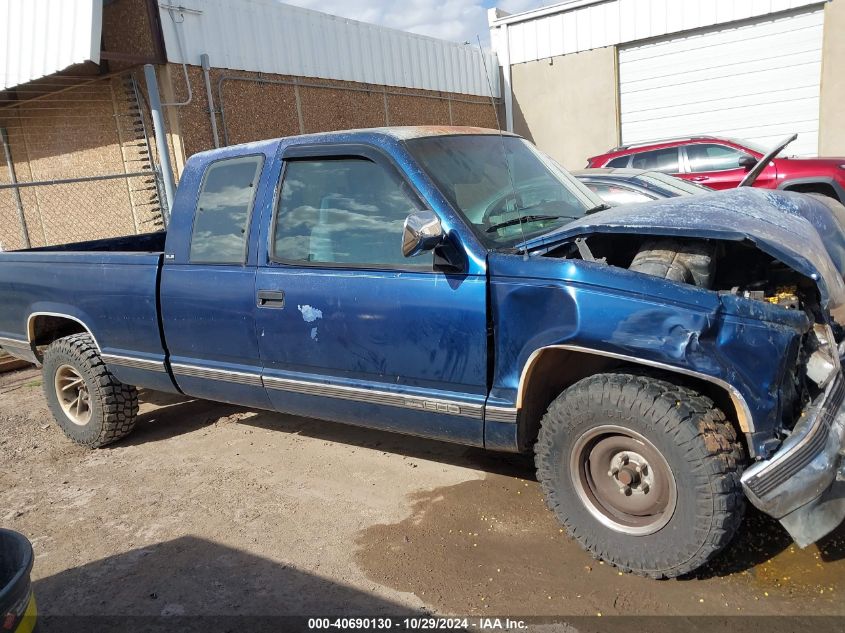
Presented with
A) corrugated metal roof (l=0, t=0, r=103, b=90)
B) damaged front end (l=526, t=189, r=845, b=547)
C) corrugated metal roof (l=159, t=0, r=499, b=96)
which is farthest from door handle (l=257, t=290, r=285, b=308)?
corrugated metal roof (l=0, t=0, r=103, b=90)

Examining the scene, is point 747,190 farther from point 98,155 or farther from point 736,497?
point 98,155

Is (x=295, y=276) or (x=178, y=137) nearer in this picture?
(x=295, y=276)

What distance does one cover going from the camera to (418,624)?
270 cm

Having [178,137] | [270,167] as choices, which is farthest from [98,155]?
[270,167]

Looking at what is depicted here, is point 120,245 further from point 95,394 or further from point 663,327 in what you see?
point 663,327

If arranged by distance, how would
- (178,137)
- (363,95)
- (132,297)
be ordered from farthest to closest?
(363,95), (178,137), (132,297)

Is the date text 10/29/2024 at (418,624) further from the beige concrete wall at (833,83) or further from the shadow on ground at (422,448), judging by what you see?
the beige concrete wall at (833,83)

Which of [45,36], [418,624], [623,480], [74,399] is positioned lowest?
[418,624]

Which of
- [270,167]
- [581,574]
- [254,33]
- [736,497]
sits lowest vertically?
[581,574]

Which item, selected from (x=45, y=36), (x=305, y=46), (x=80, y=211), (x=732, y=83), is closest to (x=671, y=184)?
(x=305, y=46)

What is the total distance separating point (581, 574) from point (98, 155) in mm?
11111

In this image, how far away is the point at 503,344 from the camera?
3014 mm

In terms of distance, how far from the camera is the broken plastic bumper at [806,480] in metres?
2.43

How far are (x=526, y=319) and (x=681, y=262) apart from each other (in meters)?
0.72
